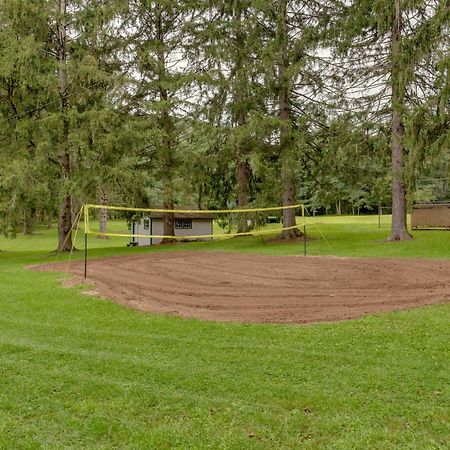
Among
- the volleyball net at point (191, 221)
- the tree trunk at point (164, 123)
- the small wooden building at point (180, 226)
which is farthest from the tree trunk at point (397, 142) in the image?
the small wooden building at point (180, 226)

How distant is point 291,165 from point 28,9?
10842 mm

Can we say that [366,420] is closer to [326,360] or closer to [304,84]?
[326,360]

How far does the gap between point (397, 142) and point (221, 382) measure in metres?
13.8

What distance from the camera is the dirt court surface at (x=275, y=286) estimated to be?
Result: 7180mm

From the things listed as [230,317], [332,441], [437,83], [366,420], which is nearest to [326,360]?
[366,420]

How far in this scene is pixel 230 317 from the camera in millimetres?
6871

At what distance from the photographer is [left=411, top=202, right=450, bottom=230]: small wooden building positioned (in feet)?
67.5

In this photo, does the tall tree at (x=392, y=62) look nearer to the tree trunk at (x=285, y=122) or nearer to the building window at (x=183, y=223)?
the tree trunk at (x=285, y=122)

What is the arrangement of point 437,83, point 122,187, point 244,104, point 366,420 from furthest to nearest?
point 244,104
point 122,187
point 437,83
point 366,420

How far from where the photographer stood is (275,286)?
9.16m

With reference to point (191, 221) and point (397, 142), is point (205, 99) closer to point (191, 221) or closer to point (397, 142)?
point (397, 142)

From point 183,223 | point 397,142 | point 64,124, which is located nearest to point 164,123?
point 64,124

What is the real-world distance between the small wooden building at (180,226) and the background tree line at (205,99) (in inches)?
274

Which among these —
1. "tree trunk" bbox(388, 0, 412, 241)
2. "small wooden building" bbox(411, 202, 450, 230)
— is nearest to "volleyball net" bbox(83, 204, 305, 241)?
"tree trunk" bbox(388, 0, 412, 241)
